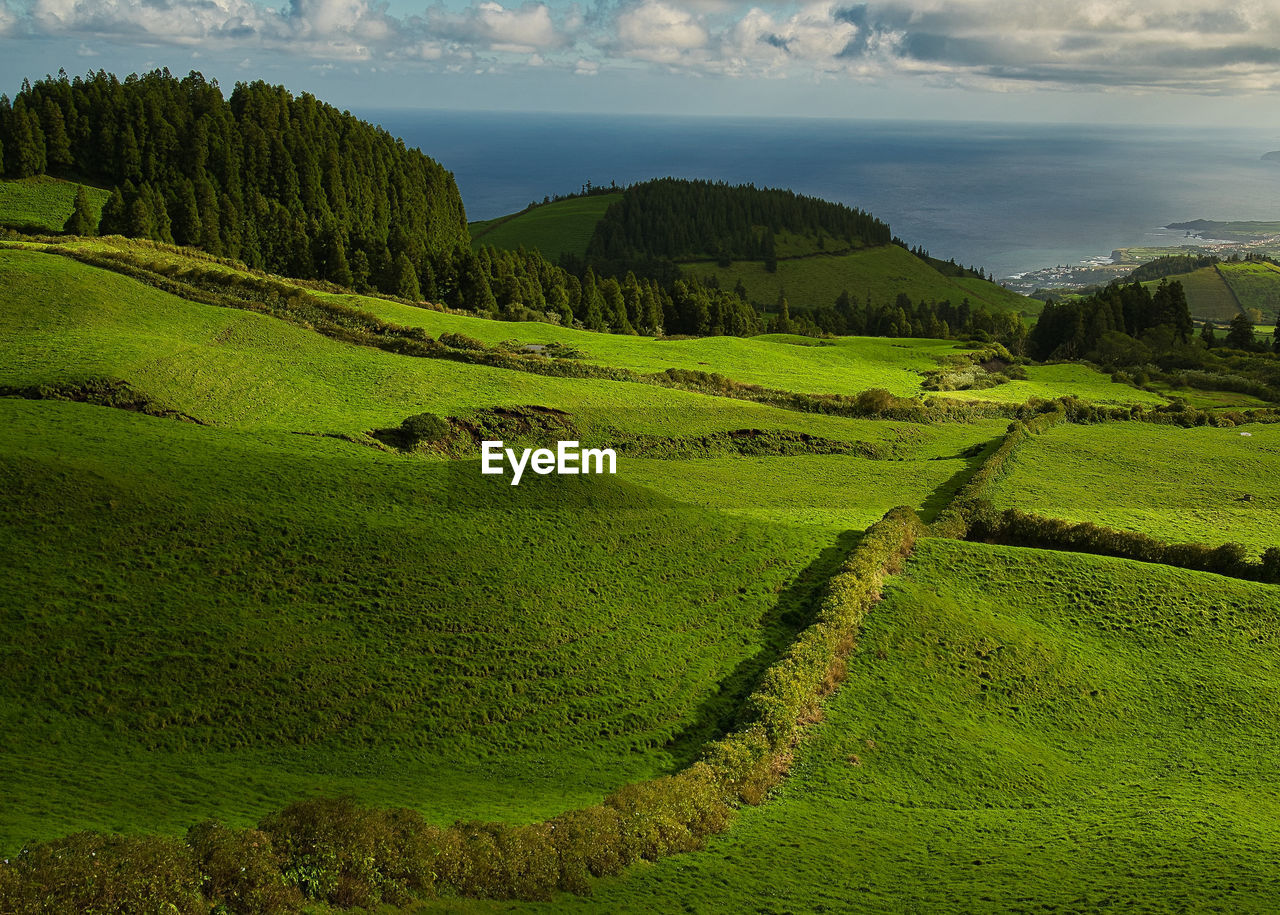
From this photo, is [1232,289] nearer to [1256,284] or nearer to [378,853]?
[1256,284]

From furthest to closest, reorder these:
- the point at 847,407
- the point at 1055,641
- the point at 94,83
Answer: the point at 94,83 → the point at 847,407 → the point at 1055,641

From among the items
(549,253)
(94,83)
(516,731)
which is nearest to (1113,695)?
(516,731)

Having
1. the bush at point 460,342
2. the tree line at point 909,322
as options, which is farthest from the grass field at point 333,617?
the tree line at point 909,322

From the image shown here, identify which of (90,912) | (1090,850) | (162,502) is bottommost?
(1090,850)

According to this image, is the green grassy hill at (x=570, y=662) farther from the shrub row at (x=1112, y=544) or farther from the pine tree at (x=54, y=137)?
the pine tree at (x=54, y=137)

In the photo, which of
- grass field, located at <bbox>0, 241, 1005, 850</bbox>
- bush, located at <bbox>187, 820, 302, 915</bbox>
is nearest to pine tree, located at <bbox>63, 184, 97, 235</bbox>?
grass field, located at <bbox>0, 241, 1005, 850</bbox>

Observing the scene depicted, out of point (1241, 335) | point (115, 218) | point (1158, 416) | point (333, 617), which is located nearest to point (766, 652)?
point (333, 617)

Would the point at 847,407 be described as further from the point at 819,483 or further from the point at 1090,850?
the point at 1090,850
